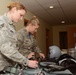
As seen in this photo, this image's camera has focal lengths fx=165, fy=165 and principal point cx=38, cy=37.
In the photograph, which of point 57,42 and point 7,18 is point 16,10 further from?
point 57,42

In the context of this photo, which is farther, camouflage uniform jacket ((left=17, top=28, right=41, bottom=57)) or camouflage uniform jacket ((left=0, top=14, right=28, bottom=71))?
camouflage uniform jacket ((left=17, top=28, right=41, bottom=57))

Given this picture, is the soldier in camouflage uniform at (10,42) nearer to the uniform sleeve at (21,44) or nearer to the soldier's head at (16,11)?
the soldier's head at (16,11)

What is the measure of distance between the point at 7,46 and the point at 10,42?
0.06 meters

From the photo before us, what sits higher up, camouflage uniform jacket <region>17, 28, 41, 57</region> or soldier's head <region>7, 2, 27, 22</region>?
soldier's head <region>7, 2, 27, 22</region>

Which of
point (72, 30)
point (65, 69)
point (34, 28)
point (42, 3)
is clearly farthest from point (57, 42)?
point (65, 69)

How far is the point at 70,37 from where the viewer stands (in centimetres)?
643

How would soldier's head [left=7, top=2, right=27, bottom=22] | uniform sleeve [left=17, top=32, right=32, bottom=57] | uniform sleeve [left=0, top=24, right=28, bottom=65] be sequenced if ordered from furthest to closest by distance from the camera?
1. uniform sleeve [left=17, top=32, right=32, bottom=57]
2. soldier's head [left=7, top=2, right=27, bottom=22]
3. uniform sleeve [left=0, top=24, right=28, bottom=65]

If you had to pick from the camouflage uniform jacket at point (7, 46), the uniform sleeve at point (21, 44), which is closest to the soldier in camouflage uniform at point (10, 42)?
the camouflage uniform jacket at point (7, 46)

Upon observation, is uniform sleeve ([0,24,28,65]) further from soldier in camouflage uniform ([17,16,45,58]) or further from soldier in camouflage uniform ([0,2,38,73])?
soldier in camouflage uniform ([17,16,45,58])

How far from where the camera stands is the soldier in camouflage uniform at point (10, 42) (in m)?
1.47

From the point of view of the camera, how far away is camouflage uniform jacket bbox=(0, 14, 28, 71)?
1.47 m

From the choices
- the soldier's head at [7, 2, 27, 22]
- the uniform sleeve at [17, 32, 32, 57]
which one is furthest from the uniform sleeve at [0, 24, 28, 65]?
Result: the uniform sleeve at [17, 32, 32, 57]

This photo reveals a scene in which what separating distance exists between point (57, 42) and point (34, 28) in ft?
23.1

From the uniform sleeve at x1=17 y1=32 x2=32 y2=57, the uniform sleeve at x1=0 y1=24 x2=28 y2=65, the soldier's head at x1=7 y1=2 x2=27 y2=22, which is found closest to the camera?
the uniform sleeve at x1=0 y1=24 x2=28 y2=65
